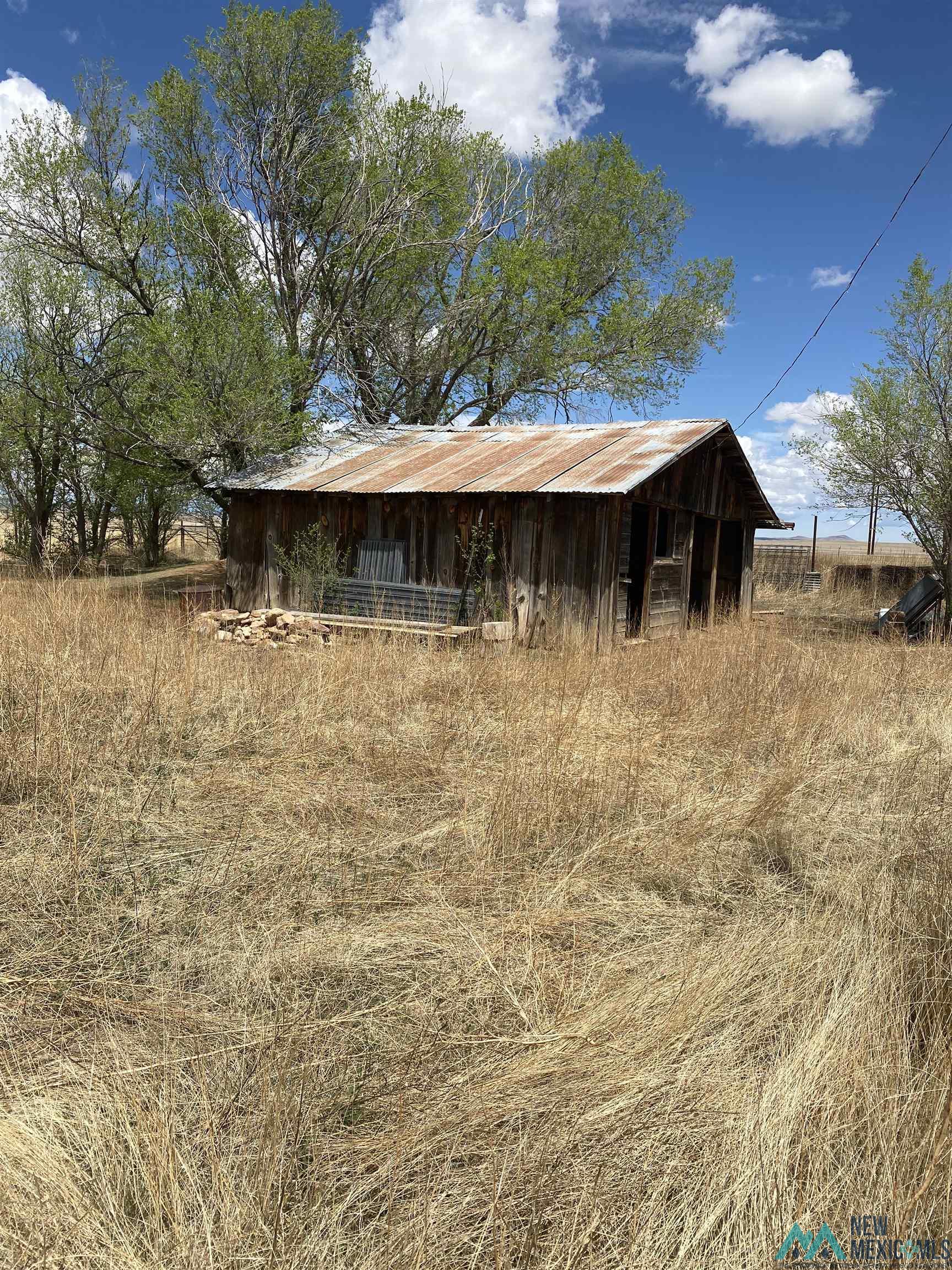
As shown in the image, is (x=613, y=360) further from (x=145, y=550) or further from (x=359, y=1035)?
(x=359, y=1035)

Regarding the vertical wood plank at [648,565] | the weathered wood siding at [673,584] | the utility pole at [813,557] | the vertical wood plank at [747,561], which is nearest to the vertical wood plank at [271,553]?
the vertical wood plank at [648,565]

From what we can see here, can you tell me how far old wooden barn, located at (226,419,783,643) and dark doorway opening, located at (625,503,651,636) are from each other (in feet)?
0.16

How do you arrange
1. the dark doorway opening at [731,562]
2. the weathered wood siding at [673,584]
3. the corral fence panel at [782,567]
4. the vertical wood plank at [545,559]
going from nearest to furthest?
the vertical wood plank at [545,559]
the weathered wood siding at [673,584]
the dark doorway opening at [731,562]
the corral fence panel at [782,567]

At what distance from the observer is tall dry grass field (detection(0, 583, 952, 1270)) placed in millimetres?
2125

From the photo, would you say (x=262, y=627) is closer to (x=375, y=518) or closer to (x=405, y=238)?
(x=375, y=518)

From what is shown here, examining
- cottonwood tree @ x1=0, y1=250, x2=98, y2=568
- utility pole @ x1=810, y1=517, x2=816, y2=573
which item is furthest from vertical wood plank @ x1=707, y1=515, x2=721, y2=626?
cottonwood tree @ x1=0, y1=250, x2=98, y2=568

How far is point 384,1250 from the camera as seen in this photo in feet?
6.58

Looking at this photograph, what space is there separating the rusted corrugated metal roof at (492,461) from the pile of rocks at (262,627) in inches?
100

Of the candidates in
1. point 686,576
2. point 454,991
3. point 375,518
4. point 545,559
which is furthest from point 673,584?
point 454,991

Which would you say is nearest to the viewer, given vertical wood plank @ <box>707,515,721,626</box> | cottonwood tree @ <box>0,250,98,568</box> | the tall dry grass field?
the tall dry grass field

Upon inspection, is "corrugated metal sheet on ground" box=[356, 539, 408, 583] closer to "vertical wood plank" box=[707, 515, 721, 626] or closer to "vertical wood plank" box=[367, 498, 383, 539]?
"vertical wood plank" box=[367, 498, 383, 539]

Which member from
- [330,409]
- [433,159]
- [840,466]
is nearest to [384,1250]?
[840,466]

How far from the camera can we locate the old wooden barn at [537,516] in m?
12.4

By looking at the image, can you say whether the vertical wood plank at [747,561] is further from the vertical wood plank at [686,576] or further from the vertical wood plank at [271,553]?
the vertical wood plank at [271,553]
